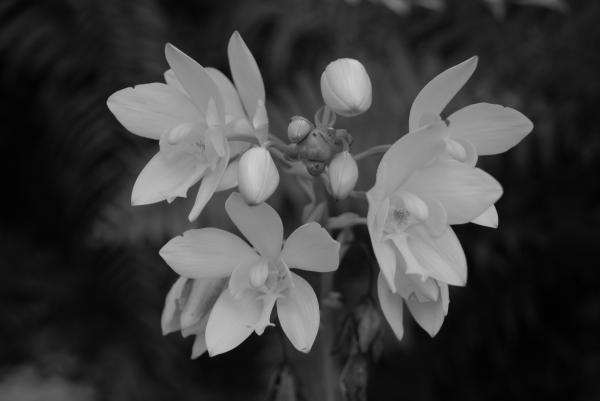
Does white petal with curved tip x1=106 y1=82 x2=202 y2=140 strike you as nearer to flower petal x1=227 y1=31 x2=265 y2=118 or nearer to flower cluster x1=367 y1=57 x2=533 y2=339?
flower petal x1=227 y1=31 x2=265 y2=118

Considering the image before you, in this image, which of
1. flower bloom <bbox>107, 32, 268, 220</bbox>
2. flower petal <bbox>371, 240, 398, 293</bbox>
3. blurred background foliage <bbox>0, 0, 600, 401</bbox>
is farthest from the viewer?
blurred background foliage <bbox>0, 0, 600, 401</bbox>

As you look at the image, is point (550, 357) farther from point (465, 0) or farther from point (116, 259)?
point (116, 259)

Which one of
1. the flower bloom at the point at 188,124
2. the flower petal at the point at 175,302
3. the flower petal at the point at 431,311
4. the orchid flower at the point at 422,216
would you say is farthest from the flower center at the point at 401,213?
the flower petal at the point at 175,302

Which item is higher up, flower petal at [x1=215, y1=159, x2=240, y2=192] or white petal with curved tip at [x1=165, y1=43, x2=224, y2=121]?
white petal with curved tip at [x1=165, y1=43, x2=224, y2=121]

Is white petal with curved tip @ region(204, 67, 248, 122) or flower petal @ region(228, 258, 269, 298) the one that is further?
white petal with curved tip @ region(204, 67, 248, 122)

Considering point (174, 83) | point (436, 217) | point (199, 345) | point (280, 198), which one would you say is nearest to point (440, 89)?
point (436, 217)

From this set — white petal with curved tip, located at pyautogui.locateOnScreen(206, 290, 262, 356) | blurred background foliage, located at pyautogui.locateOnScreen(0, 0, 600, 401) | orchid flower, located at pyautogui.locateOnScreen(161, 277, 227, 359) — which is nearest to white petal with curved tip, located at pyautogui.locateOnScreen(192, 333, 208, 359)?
orchid flower, located at pyautogui.locateOnScreen(161, 277, 227, 359)

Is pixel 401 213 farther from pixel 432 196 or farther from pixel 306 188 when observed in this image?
pixel 306 188

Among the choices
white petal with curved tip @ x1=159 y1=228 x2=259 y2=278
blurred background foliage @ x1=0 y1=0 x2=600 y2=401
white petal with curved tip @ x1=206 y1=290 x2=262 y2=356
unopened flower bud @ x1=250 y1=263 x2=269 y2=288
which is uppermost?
white petal with curved tip @ x1=159 y1=228 x2=259 y2=278
